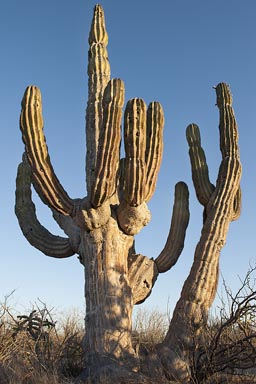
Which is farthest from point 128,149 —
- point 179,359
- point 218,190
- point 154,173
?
point 179,359

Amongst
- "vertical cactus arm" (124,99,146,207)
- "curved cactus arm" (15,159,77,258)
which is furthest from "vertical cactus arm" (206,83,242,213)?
"curved cactus arm" (15,159,77,258)

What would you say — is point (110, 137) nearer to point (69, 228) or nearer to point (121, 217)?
point (121, 217)

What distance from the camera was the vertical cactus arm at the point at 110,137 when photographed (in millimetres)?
7625

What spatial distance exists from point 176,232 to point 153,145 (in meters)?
1.53

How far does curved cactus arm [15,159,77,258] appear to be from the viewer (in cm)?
898

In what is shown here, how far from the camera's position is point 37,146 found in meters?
8.17

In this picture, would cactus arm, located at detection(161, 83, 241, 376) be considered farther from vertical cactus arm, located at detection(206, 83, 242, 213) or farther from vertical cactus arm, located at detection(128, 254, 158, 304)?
vertical cactus arm, located at detection(128, 254, 158, 304)

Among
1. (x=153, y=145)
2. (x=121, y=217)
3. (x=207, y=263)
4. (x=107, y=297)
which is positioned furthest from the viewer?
(x=121, y=217)

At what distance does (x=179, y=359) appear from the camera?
26.1ft

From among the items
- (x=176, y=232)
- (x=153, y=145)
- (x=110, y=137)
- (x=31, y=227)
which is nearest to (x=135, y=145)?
(x=110, y=137)

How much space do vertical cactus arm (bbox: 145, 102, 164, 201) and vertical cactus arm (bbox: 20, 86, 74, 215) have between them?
4.40 feet

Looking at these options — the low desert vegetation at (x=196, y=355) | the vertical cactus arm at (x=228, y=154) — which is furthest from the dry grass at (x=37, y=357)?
the vertical cactus arm at (x=228, y=154)

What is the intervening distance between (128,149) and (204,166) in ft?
5.92

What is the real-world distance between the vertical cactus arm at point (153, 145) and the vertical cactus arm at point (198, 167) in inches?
38.9
